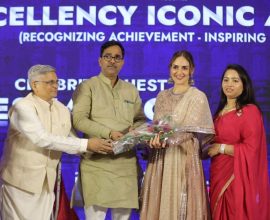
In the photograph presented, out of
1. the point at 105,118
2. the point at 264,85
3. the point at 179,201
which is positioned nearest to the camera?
the point at 179,201

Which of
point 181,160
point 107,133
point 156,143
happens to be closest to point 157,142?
point 156,143

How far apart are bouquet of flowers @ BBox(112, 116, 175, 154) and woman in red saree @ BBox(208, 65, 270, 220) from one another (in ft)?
1.37

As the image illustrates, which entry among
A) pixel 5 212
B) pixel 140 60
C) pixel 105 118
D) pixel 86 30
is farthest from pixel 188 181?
pixel 86 30

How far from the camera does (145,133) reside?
3.23 meters

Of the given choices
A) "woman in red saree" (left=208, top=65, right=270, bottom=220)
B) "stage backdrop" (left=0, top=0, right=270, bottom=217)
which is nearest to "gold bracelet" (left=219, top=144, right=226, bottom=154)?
"woman in red saree" (left=208, top=65, right=270, bottom=220)

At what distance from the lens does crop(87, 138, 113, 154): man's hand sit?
3359 mm

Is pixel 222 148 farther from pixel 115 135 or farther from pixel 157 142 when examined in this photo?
pixel 115 135

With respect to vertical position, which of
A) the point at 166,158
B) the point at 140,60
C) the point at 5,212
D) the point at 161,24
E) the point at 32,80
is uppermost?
the point at 161,24

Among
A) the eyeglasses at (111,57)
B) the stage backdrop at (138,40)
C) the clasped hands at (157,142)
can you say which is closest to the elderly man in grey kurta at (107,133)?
the eyeglasses at (111,57)

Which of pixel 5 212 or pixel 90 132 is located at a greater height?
pixel 90 132

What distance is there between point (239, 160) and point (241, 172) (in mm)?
77

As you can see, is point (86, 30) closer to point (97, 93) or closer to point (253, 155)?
point (97, 93)

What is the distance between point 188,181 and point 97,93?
0.84m

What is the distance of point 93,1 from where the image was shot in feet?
15.7
